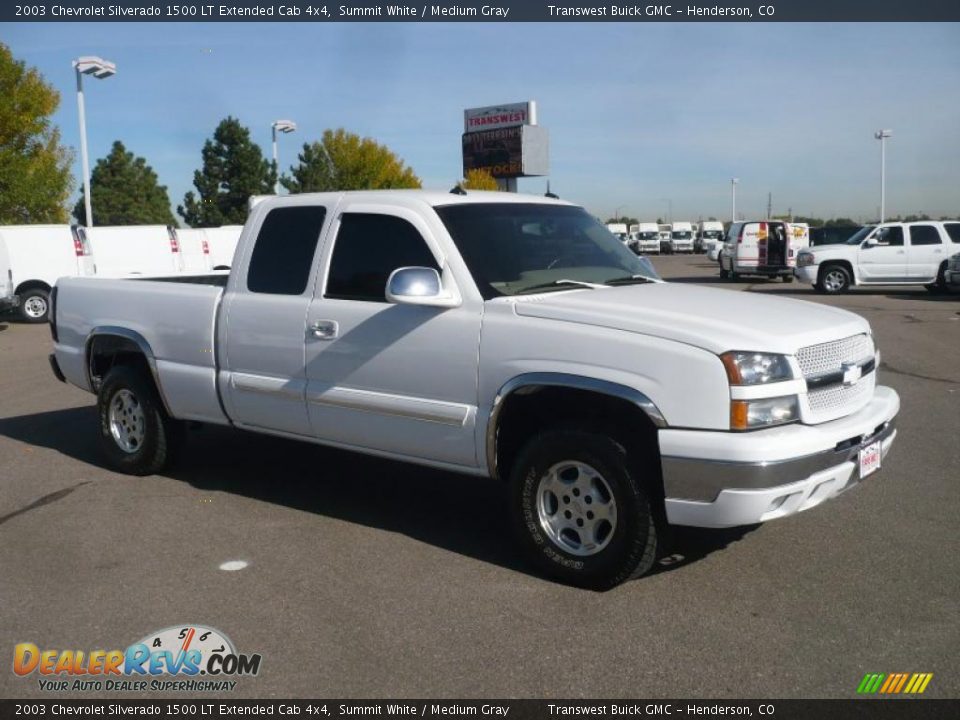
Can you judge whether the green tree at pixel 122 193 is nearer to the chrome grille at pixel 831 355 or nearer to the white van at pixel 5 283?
the white van at pixel 5 283

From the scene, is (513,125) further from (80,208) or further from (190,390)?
(190,390)

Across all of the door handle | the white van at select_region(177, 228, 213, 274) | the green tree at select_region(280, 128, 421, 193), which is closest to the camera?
the door handle

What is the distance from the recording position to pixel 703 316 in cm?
466

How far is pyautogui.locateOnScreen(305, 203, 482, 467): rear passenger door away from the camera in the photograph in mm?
5109

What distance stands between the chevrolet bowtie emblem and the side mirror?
6.57 ft

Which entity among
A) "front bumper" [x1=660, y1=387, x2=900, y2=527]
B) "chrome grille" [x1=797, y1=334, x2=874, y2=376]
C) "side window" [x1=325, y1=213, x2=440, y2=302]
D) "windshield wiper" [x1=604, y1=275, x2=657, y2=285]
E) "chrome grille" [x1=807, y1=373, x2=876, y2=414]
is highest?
"side window" [x1=325, y1=213, x2=440, y2=302]

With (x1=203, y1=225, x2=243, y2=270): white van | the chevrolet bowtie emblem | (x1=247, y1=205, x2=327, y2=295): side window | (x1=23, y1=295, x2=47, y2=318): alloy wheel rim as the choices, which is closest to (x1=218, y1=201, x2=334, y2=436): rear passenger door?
(x1=247, y1=205, x2=327, y2=295): side window

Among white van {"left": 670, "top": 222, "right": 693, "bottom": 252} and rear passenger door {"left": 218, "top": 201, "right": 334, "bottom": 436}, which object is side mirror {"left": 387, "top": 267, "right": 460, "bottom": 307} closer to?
rear passenger door {"left": 218, "top": 201, "right": 334, "bottom": 436}

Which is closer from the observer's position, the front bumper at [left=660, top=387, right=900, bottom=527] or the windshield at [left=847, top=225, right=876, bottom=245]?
the front bumper at [left=660, top=387, right=900, bottom=527]

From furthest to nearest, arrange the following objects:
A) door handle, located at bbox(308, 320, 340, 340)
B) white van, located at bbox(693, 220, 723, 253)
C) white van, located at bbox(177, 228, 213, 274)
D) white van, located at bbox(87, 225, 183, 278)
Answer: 1. white van, located at bbox(693, 220, 723, 253)
2. white van, located at bbox(177, 228, 213, 274)
3. white van, located at bbox(87, 225, 183, 278)
4. door handle, located at bbox(308, 320, 340, 340)

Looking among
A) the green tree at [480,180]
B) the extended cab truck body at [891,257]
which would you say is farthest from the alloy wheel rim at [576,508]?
the green tree at [480,180]

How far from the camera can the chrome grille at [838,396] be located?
4.53 metres

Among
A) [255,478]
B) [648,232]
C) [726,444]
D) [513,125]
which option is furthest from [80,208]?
[726,444]

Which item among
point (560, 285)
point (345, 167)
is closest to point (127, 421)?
point (560, 285)
